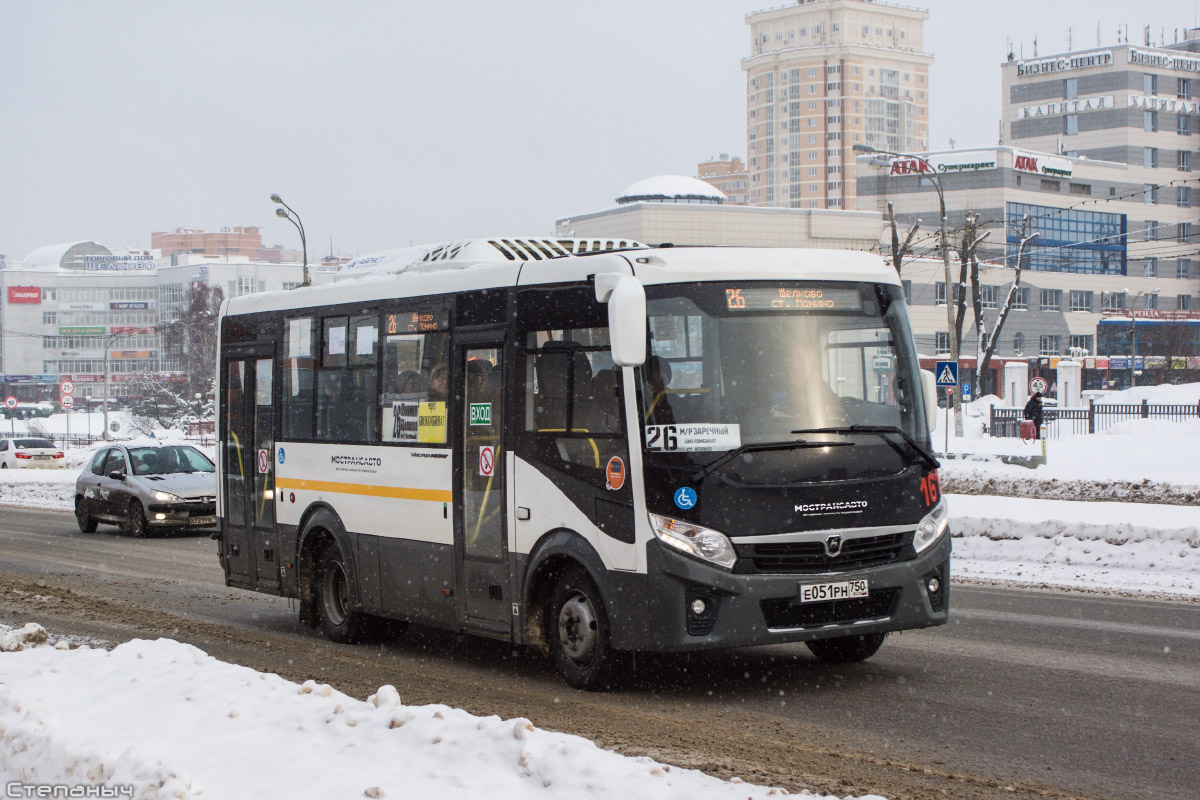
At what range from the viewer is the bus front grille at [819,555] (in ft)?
26.8

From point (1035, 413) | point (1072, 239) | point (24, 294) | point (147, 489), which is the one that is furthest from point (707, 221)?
point (24, 294)

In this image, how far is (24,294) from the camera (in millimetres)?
178000

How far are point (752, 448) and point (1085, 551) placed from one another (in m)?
9.53

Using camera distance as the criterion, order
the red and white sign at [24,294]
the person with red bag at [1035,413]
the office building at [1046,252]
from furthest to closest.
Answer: the red and white sign at [24,294]
the office building at [1046,252]
the person with red bag at [1035,413]

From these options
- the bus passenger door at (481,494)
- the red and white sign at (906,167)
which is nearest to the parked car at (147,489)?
the bus passenger door at (481,494)

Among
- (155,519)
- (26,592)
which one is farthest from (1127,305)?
(26,592)

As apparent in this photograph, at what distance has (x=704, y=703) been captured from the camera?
8.33 metres

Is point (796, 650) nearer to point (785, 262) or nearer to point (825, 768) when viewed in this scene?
point (785, 262)

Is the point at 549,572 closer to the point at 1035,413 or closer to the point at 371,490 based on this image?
the point at 371,490

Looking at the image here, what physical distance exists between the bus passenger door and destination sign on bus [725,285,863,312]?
1744 millimetres

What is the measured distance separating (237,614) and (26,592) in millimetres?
3089

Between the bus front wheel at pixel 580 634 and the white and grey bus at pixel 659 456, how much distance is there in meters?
0.02

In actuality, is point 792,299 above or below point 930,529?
above

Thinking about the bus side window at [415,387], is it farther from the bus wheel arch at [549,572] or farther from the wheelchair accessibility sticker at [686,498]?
the wheelchair accessibility sticker at [686,498]
